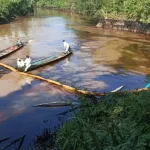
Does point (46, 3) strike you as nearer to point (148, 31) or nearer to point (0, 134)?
point (148, 31)

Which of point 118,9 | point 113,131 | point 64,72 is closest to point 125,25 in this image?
point 118,9

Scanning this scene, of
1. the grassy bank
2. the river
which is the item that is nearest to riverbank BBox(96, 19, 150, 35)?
the river

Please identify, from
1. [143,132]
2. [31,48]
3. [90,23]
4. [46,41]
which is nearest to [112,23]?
[90,23]

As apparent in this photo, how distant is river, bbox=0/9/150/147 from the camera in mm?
11781

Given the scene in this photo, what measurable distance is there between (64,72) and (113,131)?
1298 cm

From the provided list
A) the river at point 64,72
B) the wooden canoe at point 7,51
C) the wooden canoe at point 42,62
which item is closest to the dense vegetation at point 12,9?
the river at point 64,72

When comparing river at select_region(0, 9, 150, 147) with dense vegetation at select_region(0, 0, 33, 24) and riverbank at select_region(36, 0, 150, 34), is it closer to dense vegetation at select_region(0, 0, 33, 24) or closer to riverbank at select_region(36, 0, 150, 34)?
riverbank at select_region(36, 0, 150, 34)

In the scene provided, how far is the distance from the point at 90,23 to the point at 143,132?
38.4m

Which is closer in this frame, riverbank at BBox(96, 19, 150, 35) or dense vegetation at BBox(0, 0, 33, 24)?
riverbank at BBox(96, 19, 150, 35)

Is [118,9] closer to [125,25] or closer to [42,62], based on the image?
[125,25]

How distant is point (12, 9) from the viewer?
165 ft

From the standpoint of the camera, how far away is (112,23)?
38.6 meters

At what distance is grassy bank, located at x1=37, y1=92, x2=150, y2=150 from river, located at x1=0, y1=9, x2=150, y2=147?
2.83 meters

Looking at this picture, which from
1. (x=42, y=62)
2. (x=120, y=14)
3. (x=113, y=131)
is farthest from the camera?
(x=120, y=14)
